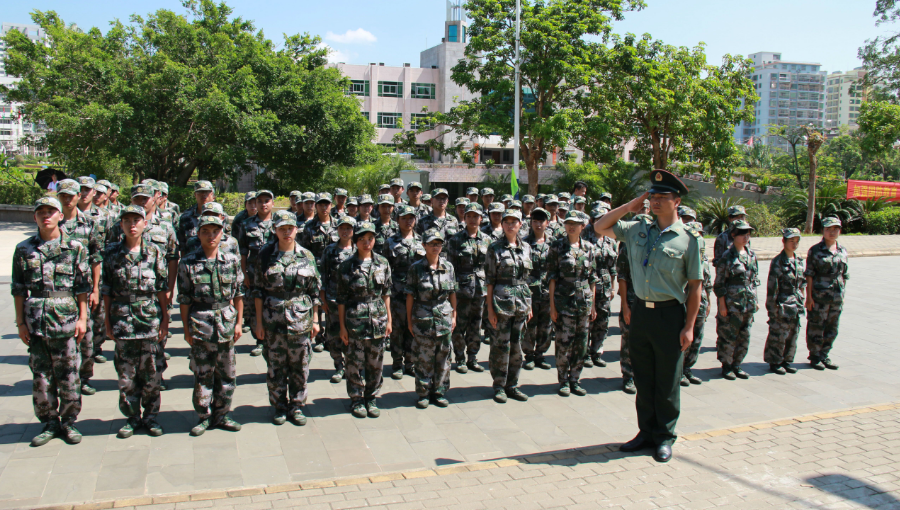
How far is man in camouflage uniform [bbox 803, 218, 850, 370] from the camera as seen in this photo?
7.32 metres

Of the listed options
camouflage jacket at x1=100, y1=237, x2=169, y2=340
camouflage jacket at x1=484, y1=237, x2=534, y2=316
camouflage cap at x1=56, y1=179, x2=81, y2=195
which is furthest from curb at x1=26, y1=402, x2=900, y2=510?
camouflage cap at x1=56, y1=179, x2=81, y2=195

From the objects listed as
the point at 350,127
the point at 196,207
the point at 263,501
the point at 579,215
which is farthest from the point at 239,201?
the point at 263,501

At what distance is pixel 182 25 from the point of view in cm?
2197

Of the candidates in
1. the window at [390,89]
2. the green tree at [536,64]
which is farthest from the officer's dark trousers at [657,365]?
the window at [390,89]

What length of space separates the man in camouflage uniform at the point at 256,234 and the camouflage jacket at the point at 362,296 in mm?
2359

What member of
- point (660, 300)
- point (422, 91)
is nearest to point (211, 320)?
point (660, 300)

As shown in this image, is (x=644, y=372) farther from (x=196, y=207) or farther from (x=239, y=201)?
(x=239, y=201)

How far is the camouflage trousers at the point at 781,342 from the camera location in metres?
7.20

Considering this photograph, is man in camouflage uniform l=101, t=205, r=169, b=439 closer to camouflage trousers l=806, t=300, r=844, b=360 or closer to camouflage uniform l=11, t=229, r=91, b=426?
camouflage uniform l=11, t=229, r=91, b=426

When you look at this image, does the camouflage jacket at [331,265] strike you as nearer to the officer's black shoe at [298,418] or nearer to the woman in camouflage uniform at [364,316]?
the woman in camouflage uniform at [364,316]

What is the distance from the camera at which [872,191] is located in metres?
24.7

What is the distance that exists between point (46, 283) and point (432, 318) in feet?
10.4

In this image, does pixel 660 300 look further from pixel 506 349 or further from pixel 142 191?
pixel 142 191

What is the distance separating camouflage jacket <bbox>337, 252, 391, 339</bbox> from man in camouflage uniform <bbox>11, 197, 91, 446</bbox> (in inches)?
83.3
